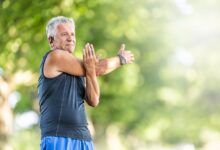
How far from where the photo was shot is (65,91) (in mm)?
6207

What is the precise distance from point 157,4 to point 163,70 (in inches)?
178

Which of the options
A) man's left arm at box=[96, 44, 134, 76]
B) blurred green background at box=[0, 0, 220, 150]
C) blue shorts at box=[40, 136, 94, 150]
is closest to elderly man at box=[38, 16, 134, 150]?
blue shorts at box=[40, 136, 94, 150]

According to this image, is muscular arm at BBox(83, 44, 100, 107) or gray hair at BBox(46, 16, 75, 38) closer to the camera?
muscular arm at BBox(83, 44, 100, 107)

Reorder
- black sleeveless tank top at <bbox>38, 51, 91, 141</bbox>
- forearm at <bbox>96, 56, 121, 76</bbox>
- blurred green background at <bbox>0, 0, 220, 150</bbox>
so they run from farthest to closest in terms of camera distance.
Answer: blurred green background at <bbox>0, 0, 220, 150</bbox> < forearm at <bbox>96, 56, 121, 76</bbox> < black sleeveless tank top at <bbox>38, 51, 91, 141</bbox>

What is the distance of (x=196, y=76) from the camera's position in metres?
25.9

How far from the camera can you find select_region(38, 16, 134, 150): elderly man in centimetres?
622

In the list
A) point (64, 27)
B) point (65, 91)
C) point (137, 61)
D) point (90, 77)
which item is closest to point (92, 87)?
point (90, 77)

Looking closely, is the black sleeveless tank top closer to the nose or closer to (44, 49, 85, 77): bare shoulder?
(44, 49, 85, 77): bare shoulder

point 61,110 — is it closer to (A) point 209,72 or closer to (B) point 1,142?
(B) point 1,142

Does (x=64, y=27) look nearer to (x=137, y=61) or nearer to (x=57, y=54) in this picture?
(x=57, y=54)

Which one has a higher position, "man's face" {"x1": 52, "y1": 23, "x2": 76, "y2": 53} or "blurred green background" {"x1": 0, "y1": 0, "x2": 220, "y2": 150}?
"blurred green background" {"x1": 0, "y1": 0, "x2": 220, "y2": 150}

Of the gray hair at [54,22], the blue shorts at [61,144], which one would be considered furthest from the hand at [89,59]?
the blue shorts at [61,144]

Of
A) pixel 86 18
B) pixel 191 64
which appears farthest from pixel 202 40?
pixel 86 18

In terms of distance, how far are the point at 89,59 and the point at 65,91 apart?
1.21ft
